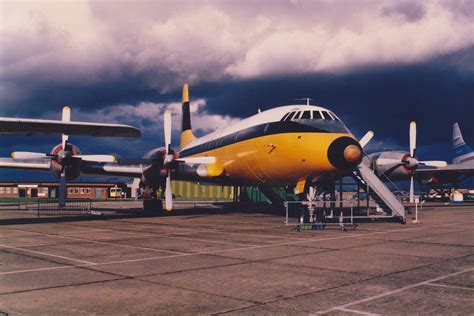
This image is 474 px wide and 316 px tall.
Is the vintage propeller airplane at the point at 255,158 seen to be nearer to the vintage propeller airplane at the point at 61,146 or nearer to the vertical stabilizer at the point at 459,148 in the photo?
the vintage propeller airplane at the point at 61,146

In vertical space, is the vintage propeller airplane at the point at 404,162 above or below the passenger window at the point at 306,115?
below

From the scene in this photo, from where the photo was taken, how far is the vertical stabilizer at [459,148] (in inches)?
2503

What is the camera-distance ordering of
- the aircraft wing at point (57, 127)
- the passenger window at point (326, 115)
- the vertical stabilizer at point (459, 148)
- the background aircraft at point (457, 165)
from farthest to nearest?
1. the vertical stabilizer at point (459, 148)
2. the background aircraft at point (457, 165)
3. the passenger window at point (326, 115)
4. the aircraft wing at point (57, 127)

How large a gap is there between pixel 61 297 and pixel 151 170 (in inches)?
778

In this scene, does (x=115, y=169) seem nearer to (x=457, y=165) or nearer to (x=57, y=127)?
(x=57, y=127)

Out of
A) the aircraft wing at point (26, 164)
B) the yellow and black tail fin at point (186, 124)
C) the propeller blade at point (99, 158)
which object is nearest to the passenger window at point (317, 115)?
the propeller blade at point (99, 158)

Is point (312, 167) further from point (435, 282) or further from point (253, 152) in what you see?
point (435, 282)

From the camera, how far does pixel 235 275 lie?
8.48 meters

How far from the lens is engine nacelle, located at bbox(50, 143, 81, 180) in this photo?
83.1ft

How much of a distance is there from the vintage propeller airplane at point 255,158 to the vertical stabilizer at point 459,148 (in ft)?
147

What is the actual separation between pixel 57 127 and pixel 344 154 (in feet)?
34.8

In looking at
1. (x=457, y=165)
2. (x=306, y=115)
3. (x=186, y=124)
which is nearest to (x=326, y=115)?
(x=306, y=115)

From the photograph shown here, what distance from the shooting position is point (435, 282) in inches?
311

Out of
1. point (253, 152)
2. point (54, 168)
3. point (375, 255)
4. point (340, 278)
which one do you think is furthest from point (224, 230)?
point (54, 168)
